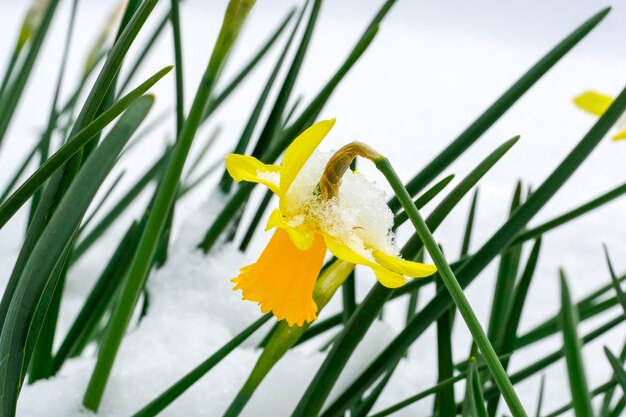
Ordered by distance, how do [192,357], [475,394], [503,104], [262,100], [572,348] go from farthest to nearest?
[262,100], [192,357], [503,104], [475,394], [572,348]

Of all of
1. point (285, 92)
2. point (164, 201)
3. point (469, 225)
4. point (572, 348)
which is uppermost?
point (285, 92)

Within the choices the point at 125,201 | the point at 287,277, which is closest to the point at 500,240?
the point at 287,277

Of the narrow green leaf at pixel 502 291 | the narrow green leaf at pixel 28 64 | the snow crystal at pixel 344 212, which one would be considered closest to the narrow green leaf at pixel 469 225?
the narrow green leaf at pixel 502 291

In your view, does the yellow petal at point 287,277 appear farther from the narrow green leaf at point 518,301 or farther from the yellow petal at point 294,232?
the narrow green leaf at point 518,301

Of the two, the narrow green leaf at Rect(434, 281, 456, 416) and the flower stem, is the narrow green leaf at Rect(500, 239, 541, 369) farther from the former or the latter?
the flower stem

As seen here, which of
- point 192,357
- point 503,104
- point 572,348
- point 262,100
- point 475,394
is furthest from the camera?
point 262,100

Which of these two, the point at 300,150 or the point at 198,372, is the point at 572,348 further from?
the point at 198,372

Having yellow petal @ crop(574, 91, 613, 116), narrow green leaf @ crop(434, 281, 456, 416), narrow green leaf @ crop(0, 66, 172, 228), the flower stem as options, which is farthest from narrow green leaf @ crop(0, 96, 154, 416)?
yellow petal @ crop(574, 91, 613, 116)
